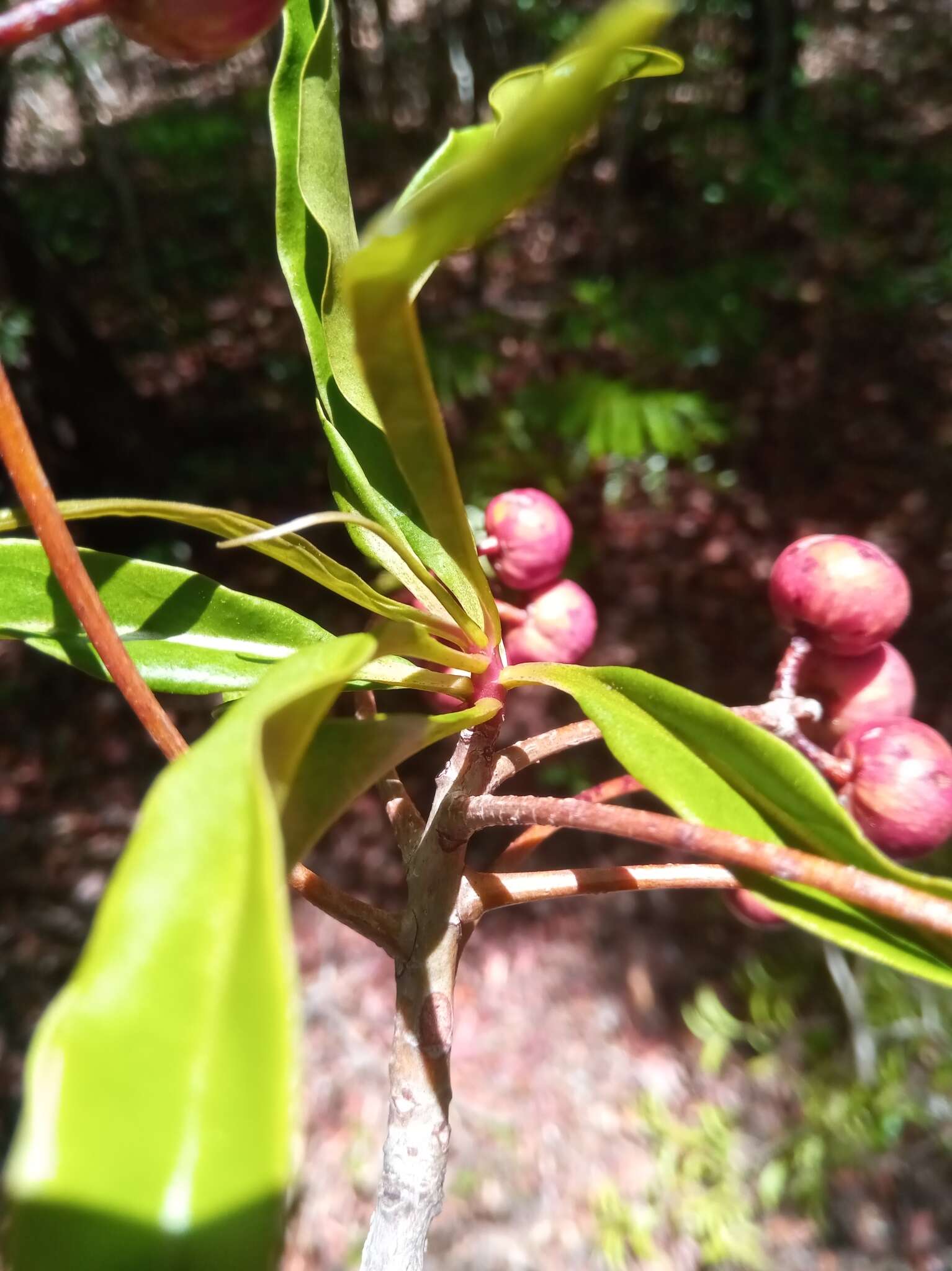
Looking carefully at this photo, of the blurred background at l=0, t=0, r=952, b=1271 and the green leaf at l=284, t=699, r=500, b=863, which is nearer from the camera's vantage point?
the green leaf at l=284, t=699, r=500, b=863

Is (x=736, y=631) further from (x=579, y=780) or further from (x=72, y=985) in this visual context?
(x=72, y=985)

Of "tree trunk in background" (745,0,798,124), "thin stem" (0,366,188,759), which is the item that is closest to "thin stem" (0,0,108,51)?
"thin stem" (0,366,188,759)

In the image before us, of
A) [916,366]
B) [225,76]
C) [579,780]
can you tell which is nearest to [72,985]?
[579,780]

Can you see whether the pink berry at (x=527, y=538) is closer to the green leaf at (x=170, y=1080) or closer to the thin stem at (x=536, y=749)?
the thin stem at (x=536, y=749)

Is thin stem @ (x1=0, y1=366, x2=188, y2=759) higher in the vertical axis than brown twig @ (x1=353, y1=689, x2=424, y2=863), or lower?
higher

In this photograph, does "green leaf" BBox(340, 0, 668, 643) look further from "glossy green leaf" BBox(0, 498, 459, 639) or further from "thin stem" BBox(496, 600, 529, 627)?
"thin stem" BBox(496, 600, 529, 627)

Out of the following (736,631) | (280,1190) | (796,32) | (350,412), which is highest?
(796,32)

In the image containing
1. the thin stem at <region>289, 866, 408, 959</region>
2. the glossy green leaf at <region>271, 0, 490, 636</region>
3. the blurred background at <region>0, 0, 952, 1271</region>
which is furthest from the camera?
the blurred background at <region>0, 0, 952, 1271</region>
